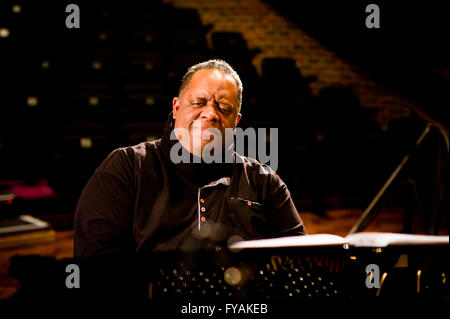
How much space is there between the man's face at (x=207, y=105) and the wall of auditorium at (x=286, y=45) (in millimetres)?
4201

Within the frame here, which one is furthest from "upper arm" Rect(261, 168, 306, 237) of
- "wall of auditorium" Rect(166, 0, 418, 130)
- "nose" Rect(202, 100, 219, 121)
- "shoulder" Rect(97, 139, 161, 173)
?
"wall of auditorium" Rect(166, 0, 418, 130)

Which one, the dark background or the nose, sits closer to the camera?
the nose

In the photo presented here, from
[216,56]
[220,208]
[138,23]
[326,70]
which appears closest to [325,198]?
[216,56]

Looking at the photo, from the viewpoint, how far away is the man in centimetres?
91

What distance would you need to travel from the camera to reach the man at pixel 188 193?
91cm

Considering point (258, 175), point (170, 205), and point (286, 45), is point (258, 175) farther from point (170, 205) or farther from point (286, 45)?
point (286, 45)

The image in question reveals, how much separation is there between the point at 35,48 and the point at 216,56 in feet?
6.32

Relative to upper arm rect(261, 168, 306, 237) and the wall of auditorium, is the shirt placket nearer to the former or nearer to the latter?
upper arm rect(261, 168, 306, 237)

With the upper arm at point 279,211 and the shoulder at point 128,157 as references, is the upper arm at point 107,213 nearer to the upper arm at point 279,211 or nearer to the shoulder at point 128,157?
the shoulder at point 128,157

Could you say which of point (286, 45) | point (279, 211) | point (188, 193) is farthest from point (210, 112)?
point (286, 45)

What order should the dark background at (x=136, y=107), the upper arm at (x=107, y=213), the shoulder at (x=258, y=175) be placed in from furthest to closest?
the dark background at (x=136, y=107)
the shoulder at (x=258, y=175)
the upper arm at (x=107, y=213)

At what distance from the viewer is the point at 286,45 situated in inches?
207

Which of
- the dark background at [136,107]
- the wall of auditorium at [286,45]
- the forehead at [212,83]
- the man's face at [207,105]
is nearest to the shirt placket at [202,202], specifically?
the man's face at [207,105]
